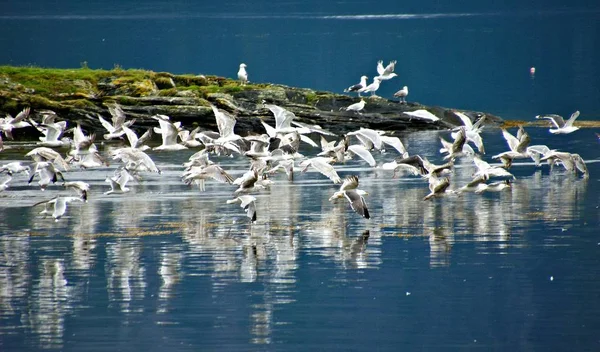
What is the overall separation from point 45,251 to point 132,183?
27.5 ft

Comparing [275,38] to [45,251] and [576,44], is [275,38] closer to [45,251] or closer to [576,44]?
[576,44]

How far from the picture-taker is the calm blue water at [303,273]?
46.8 ft

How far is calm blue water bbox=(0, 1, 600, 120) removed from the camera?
68.7m

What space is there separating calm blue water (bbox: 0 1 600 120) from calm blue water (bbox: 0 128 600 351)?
28943mm

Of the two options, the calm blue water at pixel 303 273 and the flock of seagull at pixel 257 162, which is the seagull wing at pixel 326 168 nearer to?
the flock of seagull at pixel 257 162

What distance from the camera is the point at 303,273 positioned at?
55.8 feet

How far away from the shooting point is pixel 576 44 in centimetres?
9806

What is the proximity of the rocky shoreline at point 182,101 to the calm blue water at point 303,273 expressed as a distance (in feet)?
52.8

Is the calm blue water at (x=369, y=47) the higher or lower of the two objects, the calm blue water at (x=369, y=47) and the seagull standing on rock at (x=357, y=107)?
the higher

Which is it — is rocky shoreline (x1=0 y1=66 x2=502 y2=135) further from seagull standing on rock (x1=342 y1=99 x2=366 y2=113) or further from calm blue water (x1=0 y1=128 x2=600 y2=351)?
calm blue water (x1=0 y1=128 x2=600 y2=351)

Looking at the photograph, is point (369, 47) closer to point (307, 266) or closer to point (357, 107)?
point (357, 107)

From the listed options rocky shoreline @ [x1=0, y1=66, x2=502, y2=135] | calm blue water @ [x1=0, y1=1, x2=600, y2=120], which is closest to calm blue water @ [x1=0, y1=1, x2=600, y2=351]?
rocky shoreline @ [x1=0, y1=66, x2=502, y2=135]

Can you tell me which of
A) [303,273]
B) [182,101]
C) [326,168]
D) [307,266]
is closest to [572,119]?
[326,168]

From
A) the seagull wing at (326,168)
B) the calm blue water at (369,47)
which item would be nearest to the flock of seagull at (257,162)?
the seagull wing at (326,168)
